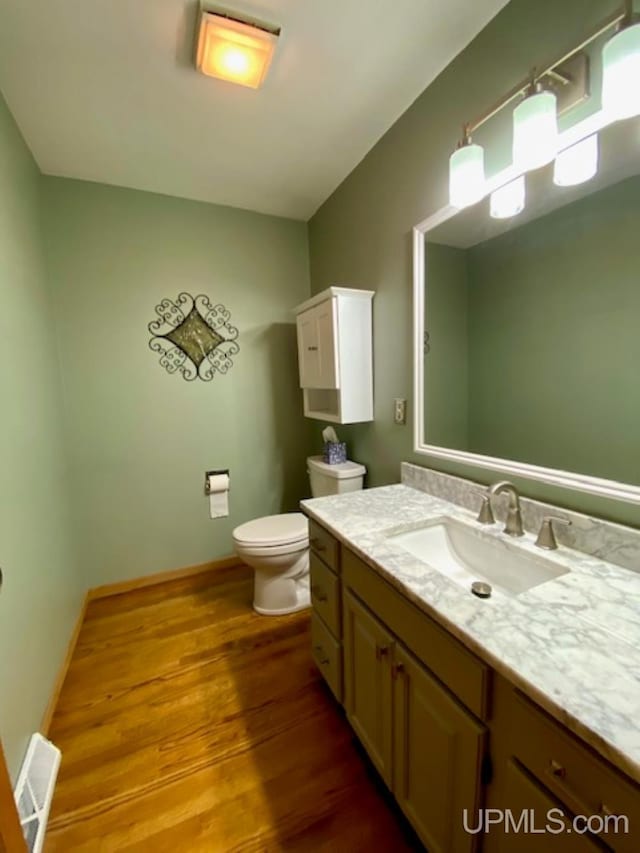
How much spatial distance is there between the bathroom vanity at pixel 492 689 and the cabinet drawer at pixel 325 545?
12mm

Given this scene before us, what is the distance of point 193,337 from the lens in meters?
2.35

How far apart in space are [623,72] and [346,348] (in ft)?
4.20

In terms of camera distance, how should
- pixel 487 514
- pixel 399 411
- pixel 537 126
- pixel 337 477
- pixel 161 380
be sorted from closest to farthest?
1. pixel 537 126
2. pixel 487 514
3. pixel 399 411
4. pixel 337 477
5. pixel 161 380

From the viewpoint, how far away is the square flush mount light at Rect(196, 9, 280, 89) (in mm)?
1161

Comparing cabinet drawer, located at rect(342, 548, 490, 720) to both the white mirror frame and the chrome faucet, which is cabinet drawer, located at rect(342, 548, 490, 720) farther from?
the white mirror frame

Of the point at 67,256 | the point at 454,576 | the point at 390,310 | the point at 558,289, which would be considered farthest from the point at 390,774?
the point at 67,256

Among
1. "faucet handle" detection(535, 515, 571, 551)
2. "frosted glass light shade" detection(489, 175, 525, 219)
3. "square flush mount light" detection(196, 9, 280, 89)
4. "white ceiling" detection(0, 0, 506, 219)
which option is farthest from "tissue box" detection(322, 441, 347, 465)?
"square flush mount light" detection(196, 9, 280, 89)

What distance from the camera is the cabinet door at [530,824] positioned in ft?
1.78

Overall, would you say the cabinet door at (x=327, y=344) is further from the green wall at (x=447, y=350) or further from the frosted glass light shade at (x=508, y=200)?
the frosted glass light shade at (x=508, y=200)

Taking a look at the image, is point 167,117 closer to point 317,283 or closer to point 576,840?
point 317,283

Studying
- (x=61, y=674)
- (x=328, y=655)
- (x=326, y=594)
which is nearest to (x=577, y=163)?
(x=326, y=594)

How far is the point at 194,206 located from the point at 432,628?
2.60 meters

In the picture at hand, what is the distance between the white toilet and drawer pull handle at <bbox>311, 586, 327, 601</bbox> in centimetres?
44

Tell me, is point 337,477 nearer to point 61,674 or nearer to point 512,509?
point 512,509
